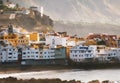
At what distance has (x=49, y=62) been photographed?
24.9m

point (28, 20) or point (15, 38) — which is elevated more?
point (28, 20)

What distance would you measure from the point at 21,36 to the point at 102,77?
669 centimetres

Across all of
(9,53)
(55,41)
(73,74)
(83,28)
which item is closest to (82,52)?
(55,41)

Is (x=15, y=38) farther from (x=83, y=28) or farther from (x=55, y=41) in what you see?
(x=83, y=28)

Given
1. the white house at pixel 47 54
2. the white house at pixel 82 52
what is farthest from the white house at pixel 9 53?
the white house at pixel 82 52

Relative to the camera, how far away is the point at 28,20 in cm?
3925

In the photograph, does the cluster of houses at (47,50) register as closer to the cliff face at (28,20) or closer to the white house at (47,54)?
the white house at (47,54)

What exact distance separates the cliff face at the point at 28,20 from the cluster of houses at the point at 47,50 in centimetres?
1004

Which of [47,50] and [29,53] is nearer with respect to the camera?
[29,53]

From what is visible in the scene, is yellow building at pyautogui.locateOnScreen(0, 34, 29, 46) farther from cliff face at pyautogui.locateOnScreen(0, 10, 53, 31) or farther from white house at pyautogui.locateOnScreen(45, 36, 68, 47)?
cliff face at pyautogui.locateOnScreen(0, 10, 53, 31)

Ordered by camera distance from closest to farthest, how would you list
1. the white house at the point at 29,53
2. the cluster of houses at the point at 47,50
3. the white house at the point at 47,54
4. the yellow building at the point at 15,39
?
the cluster of houses at the point at 47,50, the white house at the point at 29,53, the white house at the point at 47,54, the yellow building at the point at 15,39

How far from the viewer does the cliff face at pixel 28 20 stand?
38.0 meters

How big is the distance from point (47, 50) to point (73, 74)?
3.39 metres

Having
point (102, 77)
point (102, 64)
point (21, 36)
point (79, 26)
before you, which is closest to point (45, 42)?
point (21, 36)
